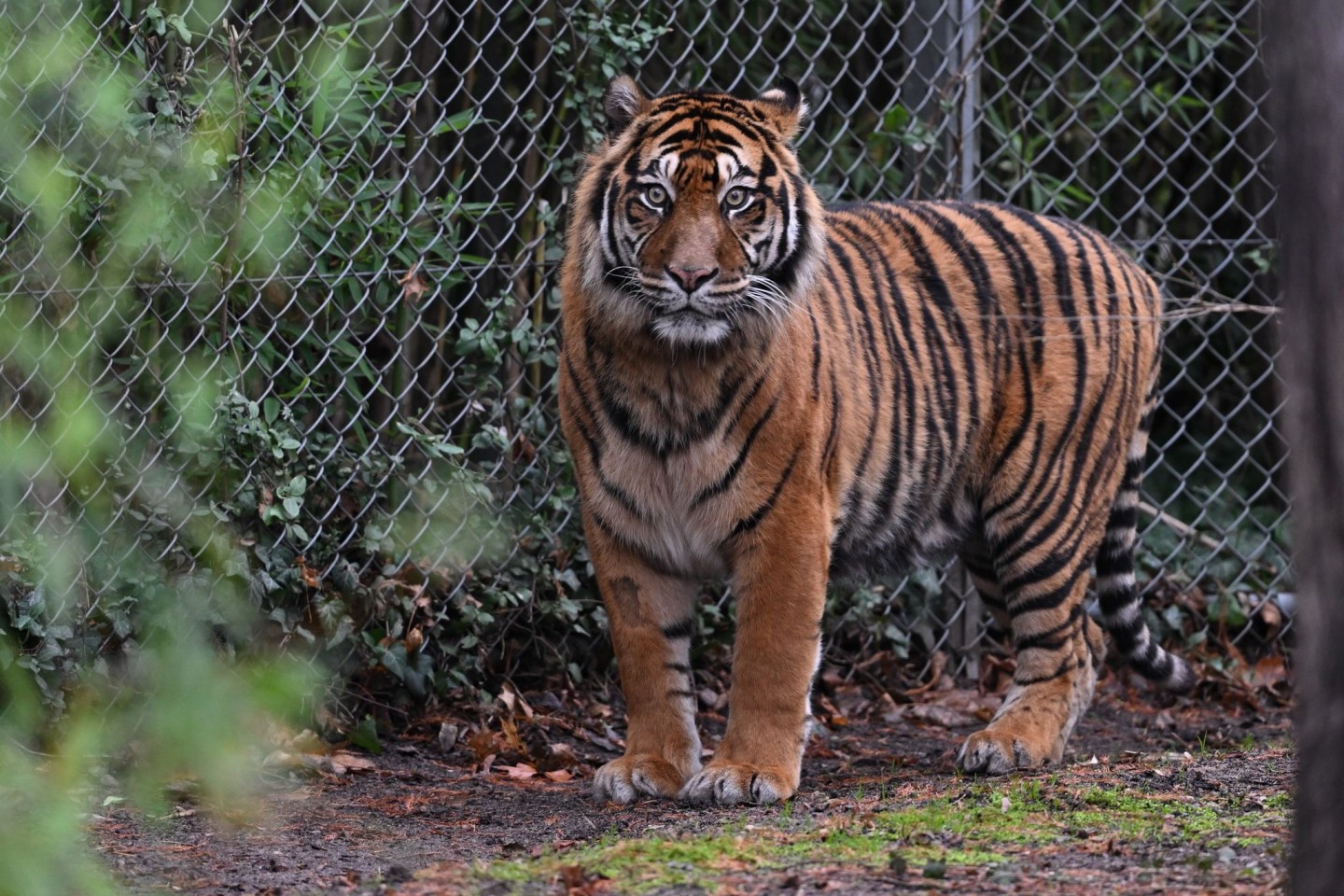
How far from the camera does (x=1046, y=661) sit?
4164 millimetres

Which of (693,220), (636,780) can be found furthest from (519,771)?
(693,220)

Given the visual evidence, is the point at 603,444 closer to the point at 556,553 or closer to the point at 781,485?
the point at 781,485

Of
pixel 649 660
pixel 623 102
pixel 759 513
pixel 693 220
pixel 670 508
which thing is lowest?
pixel 649 660

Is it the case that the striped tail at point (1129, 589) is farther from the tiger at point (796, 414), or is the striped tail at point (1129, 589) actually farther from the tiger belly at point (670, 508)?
the tiger belly at point (670, 508)

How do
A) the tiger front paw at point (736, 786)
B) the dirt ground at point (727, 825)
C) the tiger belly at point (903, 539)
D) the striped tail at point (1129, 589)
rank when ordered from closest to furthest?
the dirt ground at point (727, 825)
the tiger front paw at point (736, 786)
the tiger belly at point (903, 539)
the striped tail at point (1129, 589)

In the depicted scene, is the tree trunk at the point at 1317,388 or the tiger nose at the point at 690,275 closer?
the tree trunk at the point at 1317,388

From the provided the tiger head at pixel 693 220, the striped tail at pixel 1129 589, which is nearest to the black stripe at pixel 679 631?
the tiger head at pixel 693 220

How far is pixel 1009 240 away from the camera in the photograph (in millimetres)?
4355

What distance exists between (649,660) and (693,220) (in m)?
1.04

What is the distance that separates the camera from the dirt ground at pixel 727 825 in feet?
8.59

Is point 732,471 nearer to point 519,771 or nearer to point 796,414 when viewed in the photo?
point 796,414

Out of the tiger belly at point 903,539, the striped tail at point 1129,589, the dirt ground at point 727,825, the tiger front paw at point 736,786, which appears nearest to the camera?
the dirt ground at point 727,825

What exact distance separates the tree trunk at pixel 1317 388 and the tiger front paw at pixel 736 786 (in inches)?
69.3

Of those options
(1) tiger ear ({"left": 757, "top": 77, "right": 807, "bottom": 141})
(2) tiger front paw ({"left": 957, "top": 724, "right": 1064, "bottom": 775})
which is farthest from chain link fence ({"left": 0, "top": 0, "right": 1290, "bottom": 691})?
(2) tiger front paw ({"left": 957, "top": 724, "right": 1064, "bottom": 775})
